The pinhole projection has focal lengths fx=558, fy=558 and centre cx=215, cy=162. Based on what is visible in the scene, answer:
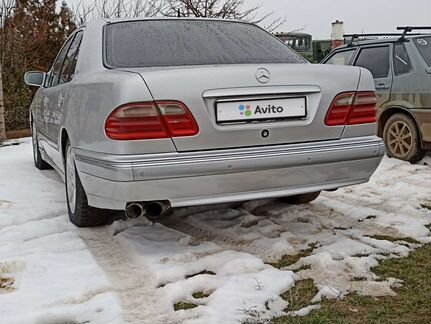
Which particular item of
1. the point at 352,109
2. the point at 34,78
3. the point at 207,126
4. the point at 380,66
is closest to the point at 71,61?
the point at 34,78

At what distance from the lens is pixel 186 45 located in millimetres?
3740

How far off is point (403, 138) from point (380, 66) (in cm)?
100

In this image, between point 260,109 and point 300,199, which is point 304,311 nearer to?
point 260,109

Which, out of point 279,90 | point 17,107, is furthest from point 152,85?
point 17,107

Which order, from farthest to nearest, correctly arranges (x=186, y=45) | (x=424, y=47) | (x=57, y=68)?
(x=424, y=47) < (x=57, y=68) < (x=186, y=45)

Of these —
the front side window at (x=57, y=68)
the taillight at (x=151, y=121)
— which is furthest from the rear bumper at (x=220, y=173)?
the front side window at (x=57, y=68)

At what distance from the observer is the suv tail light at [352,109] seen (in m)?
3.32

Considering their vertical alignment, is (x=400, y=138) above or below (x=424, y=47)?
below

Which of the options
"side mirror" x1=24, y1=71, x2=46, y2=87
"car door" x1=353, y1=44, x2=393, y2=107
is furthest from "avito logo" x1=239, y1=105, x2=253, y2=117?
"car door" x1=353, y1=44, x2=393, y2=107

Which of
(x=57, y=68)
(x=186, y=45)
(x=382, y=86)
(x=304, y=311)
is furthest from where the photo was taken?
(x=382, y=86)

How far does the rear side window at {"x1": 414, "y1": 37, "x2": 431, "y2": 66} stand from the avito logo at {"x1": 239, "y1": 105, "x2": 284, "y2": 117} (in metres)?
3.74

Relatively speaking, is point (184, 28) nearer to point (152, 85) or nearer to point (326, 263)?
point (152, 85)

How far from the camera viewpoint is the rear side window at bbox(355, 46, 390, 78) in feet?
22.5

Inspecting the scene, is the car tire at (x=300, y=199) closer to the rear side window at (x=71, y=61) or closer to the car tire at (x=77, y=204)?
the car tire at (x=77, y=204)
